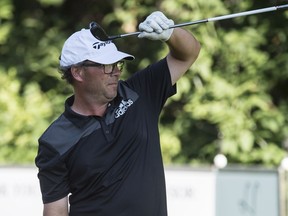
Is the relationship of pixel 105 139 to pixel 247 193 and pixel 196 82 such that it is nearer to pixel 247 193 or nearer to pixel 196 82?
pixel 247 193

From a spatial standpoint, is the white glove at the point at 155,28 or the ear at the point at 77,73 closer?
the white glove at the point at 155,28

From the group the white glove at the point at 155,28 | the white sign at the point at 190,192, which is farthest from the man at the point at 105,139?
the white sign at the point at 190,192

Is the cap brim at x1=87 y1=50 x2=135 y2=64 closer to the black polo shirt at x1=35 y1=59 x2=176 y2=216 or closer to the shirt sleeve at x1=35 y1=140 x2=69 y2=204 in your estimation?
the black polo shirt at x1=35 y1=59 x2=176 y2=216

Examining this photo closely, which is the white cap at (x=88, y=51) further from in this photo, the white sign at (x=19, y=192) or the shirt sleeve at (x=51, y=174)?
the white sign at (x=19, y=192)

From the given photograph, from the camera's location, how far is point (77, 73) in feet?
10.7

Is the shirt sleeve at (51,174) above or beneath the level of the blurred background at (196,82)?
beneath

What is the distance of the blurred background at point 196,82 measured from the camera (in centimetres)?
602

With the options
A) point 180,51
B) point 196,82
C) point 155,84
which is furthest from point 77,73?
point 196,82

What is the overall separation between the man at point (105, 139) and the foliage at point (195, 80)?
279 cm

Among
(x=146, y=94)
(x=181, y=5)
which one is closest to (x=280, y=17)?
(x=181, y=5)

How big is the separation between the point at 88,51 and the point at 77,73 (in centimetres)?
12

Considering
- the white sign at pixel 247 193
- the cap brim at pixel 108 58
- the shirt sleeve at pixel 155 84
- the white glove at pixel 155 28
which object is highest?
the white glove at pixel 155 28

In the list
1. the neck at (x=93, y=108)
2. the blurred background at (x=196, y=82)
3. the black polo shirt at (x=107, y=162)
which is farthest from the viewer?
the blurred background at (x=196, y=82)

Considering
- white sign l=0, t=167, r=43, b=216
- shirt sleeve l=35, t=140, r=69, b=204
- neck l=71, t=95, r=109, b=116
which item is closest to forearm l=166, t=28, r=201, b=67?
neck l=71, t=95, r=109, b=116
